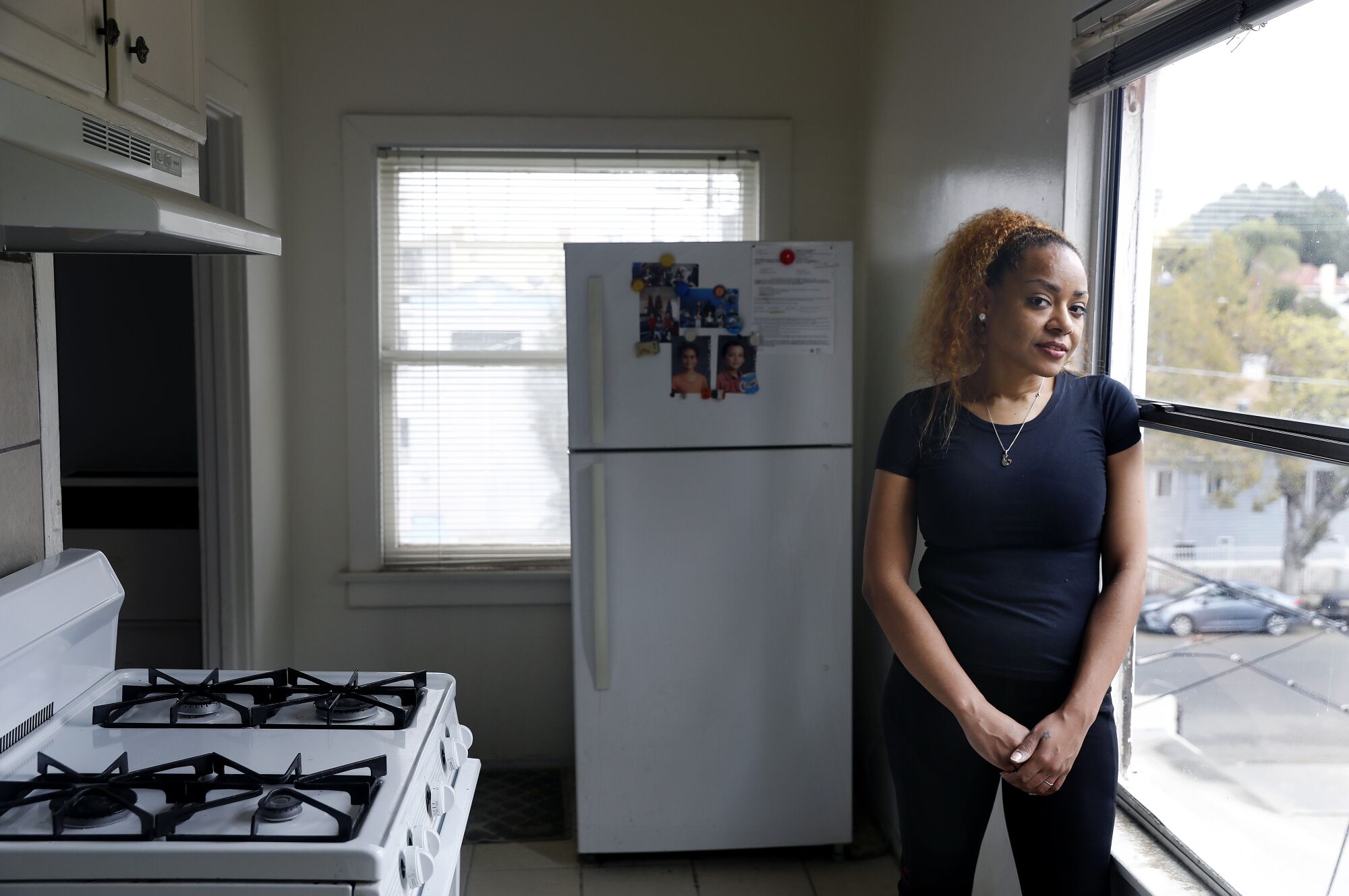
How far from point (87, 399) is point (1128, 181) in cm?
322

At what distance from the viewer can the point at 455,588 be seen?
324 centimetres

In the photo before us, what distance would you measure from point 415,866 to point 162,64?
1.16 meters

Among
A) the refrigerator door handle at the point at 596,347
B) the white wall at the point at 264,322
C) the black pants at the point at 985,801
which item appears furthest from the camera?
the white wall at the point at 264,322

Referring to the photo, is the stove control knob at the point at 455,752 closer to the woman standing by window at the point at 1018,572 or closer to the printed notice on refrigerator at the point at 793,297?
the woman standing by window at the point at 1018,572

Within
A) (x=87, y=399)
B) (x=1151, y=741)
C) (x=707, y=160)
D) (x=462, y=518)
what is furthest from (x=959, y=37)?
(x=87, y=399)

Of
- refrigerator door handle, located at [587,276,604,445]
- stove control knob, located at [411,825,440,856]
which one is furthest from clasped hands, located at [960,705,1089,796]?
refrigerator door handle, located at [587,276,604,445]

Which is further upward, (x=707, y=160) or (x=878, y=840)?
(x=707, y=160)

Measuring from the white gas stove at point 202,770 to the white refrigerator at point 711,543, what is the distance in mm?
964

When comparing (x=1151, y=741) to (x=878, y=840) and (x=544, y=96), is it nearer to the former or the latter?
(x=878, y=840)

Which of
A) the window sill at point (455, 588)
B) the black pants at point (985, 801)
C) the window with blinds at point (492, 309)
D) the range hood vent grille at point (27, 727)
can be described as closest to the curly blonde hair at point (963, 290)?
the black pants at point (985, 801)

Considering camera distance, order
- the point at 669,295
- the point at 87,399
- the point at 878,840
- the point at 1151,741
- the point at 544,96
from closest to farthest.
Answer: the point at 1151,741 → the point at 669,295 → the point at 878,840 → the point at 544,96 → the point at 87,399

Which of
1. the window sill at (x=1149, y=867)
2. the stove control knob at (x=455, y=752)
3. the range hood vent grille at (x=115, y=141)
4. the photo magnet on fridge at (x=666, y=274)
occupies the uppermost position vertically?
the range hood vent grille at (x=115, y=141)

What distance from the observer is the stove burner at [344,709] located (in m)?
1.58

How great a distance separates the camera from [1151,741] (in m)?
1.80
